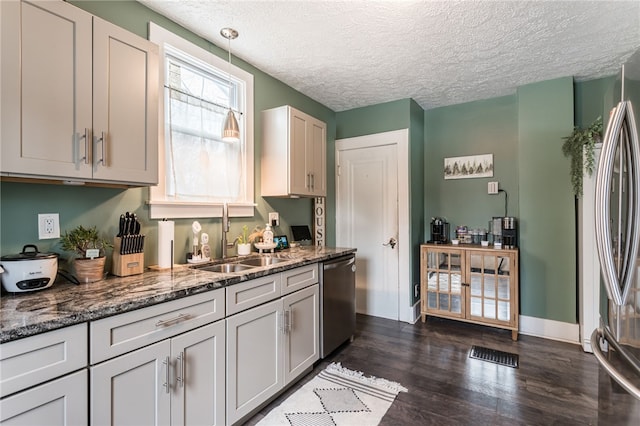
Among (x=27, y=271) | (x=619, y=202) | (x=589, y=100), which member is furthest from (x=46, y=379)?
(x=589, y=100)

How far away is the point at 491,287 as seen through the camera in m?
3.22

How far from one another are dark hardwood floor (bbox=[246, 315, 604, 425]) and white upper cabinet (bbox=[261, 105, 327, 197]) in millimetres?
1620

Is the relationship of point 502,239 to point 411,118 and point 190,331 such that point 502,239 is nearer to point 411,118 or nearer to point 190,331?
point 411,118

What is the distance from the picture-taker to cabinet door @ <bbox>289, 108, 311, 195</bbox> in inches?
112

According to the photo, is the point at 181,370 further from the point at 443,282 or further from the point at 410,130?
the point at 410,130

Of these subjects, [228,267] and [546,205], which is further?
[546,205]

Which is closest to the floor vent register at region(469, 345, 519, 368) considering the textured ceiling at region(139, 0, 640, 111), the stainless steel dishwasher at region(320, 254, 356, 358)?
the stainless steel dishwasher at region(320, 254, 356, 358)

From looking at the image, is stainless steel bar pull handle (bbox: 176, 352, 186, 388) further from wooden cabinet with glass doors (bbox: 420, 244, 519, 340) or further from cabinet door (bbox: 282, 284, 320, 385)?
wooden cabinet with glass doors (bbox: 420, 244, 519, 340)

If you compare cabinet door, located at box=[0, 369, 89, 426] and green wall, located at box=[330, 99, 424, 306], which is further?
green wall, located at box=[330, 99, 424, 306]

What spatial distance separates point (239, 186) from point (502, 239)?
285 centimetres

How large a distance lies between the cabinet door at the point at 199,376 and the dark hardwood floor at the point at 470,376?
42 cm

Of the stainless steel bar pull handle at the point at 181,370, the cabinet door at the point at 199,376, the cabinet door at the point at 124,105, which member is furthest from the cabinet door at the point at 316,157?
the stainless steel bar pull handle at the point at 181,370

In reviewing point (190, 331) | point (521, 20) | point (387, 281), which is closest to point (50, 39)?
point (190, 331)

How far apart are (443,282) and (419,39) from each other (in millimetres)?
2497
